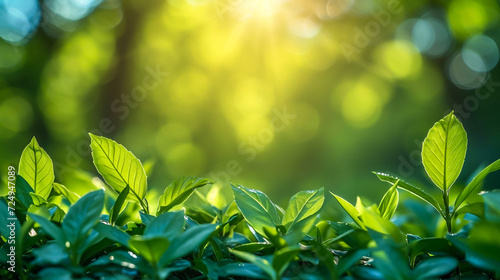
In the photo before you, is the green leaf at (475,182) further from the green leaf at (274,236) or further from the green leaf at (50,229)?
the green leaf at (50,229)

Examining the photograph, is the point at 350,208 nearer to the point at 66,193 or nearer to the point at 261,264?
the point at 261,264

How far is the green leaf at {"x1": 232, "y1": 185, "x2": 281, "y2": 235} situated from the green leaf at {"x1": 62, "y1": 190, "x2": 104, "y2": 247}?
0.90ft

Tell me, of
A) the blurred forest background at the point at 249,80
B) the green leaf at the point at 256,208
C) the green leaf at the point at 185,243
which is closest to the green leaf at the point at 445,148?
the green leaf at the point at 256,208

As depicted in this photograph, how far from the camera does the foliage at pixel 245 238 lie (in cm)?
64

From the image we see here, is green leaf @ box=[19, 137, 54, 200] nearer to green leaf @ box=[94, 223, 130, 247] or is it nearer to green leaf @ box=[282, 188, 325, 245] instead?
green leaf @ box=[94, 223, 130, 247]

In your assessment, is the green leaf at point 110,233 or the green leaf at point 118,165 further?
the green leaf at point 118,165

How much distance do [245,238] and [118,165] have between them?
0.35m

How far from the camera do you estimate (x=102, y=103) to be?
1184 centimetres

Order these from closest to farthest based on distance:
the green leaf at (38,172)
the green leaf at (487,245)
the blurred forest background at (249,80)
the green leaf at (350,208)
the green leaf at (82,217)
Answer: the green leaf at (487,245), the green leaf at (82,217), the green leaf at (350,208), the green leaf at (38,172), the blurred forest background at (249,80)

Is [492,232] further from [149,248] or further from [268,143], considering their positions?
[268,143]

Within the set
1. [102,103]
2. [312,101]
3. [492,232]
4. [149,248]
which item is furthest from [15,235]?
[312,101]

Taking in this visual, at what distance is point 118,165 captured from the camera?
0.88 metres

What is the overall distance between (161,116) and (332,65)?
654 cm

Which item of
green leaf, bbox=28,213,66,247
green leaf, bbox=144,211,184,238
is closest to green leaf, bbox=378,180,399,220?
green leaf, bbox=144,211,184,238
